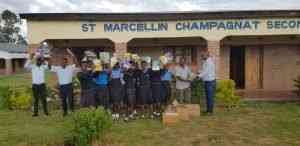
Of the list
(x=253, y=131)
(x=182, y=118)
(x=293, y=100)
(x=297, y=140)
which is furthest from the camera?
(x=293, y=100)

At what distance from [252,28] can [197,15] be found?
6.28 ft

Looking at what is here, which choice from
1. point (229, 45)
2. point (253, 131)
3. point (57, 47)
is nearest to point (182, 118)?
point (253, 131)

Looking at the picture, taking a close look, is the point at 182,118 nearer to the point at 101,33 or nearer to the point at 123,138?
the point at 123,138

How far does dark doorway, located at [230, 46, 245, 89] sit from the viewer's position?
16531mm

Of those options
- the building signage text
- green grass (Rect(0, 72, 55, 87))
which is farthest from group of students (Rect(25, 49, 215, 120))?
green grass (Rect(0, 72, 55, 87))

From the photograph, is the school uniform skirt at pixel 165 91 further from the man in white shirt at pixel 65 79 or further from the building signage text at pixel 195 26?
the building signage text at pixel 195 26

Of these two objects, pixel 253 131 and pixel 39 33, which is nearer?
pixel 253 131

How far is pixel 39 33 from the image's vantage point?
42.9ft

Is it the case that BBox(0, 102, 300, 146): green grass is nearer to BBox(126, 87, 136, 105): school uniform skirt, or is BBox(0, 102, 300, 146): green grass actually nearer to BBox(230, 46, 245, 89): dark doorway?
BBox(126, 87, 136, 105): school uniform skirt

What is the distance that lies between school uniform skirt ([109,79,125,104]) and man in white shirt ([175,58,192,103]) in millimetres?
1915

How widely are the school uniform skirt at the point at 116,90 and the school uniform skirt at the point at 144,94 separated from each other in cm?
44

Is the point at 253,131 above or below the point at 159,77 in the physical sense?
below

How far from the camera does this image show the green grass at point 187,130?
7906 millimetres

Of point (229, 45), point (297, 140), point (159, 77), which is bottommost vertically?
point (297, 140)
